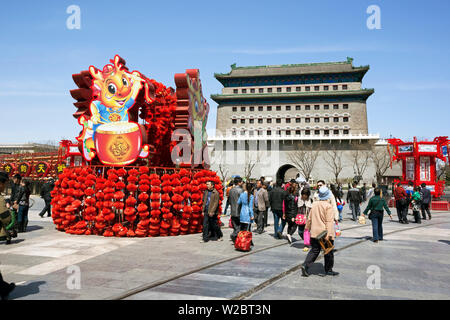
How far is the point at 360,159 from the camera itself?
48.2 meters

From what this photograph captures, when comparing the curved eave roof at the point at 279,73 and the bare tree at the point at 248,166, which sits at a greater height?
the curved eave roof at the point at 279,73

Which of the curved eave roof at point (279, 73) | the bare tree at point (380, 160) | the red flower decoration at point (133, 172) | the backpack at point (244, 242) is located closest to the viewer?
the backpack at point (244, 242)

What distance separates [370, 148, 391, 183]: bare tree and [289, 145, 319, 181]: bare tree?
24.3 feet

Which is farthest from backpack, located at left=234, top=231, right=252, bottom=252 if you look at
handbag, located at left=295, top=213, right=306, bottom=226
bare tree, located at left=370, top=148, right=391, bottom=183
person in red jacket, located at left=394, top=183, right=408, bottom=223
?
bare tree, located at left=370, top=148, right=391, bottom=183

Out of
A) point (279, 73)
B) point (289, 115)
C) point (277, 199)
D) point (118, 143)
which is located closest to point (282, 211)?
point (277, 199)

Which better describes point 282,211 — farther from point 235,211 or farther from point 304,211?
point 235,211

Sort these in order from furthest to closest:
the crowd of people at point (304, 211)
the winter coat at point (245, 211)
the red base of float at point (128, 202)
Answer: the red base of float at point (128, 202) < the winter coat at point (245, 211) < the crowd of people at point (304, 211)

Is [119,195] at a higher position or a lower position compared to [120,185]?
lower

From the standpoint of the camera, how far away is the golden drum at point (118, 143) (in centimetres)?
1066

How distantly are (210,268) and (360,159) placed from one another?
45554mm

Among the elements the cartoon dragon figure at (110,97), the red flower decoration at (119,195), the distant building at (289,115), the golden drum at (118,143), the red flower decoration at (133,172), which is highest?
the distant building at (289,115)

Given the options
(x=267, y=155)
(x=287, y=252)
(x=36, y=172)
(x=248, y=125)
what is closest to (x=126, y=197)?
(x=287, y=252)

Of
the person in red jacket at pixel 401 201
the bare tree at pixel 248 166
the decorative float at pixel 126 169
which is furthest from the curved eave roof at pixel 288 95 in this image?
the decorative float at pixel 126 169

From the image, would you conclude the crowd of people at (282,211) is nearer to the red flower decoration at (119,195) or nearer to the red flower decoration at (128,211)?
the red flower decoration at (128,211)
